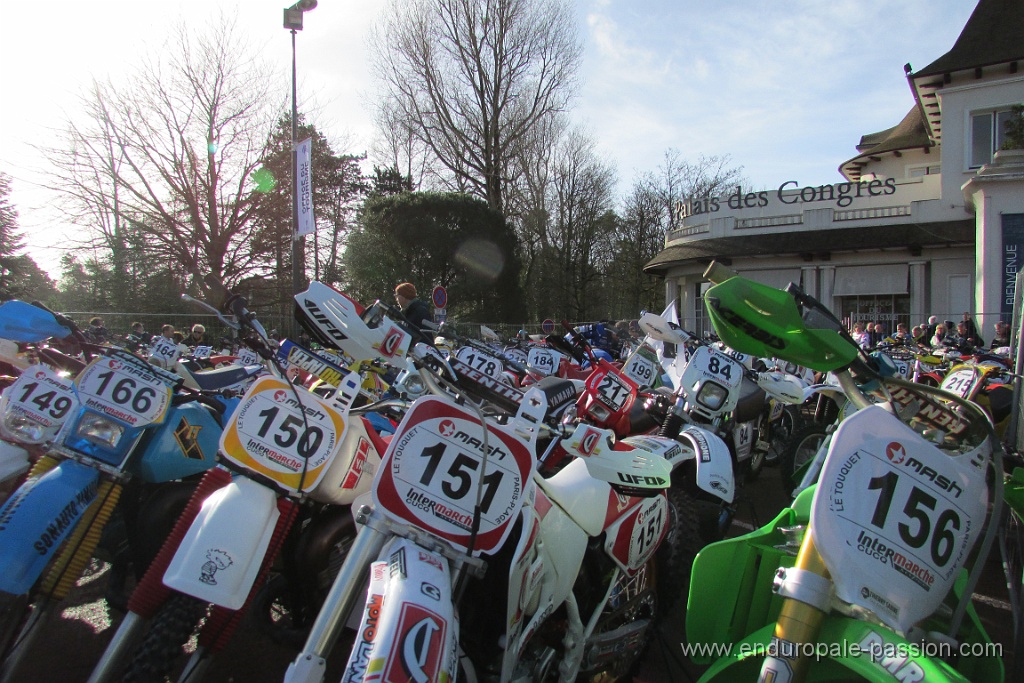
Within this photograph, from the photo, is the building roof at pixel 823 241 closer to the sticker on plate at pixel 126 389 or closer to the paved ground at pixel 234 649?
the paved ground at pixel 234 649

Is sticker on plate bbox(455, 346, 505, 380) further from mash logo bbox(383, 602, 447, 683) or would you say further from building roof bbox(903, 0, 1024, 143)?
building roof bbox(903, 0, 1024, 143)

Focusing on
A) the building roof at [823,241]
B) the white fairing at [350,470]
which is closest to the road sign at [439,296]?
the white fairing at [350,470]

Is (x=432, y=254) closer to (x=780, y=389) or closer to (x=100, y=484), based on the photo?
(x=780, y=389)

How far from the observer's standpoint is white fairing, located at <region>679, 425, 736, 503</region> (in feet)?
10.2

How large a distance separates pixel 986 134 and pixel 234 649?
71.7 ft

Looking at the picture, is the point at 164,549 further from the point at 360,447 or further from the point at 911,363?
the point at 911,363

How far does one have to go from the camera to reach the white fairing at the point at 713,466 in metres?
3.10

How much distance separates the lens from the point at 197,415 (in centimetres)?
297

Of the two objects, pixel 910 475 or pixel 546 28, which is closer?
pixel 910 475

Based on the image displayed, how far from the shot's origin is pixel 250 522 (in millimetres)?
2004

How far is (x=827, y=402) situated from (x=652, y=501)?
4747mm

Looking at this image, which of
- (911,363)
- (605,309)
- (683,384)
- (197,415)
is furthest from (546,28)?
→ (197,415)

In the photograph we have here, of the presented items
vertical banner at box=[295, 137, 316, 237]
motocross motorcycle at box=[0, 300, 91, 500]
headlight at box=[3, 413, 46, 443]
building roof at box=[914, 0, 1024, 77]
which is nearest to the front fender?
motocross motorcycle at box=[0, 300, 91, 500]

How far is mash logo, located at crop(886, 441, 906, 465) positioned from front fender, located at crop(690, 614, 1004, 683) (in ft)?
1.24
